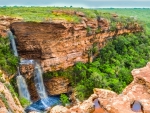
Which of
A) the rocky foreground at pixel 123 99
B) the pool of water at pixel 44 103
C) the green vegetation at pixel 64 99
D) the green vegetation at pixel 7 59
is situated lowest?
the pool of water at pixel 44 103

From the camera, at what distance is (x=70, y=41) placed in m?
39.5

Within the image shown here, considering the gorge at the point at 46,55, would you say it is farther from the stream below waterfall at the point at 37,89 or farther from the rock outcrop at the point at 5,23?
the rock outcrop at the point at 5,23

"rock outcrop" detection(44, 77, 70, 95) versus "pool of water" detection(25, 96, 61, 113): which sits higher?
"rock outcrop" detection(44, 77, 70, 95)

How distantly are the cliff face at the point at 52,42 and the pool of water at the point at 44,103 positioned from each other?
11.7 ft

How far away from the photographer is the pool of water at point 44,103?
3469cm

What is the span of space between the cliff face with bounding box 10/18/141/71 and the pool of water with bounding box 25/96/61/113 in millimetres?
3575

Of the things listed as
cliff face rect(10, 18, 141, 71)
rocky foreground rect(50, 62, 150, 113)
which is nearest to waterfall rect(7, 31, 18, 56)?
cliff face rect(10, 18, 141, 71)

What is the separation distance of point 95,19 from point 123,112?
102 feet

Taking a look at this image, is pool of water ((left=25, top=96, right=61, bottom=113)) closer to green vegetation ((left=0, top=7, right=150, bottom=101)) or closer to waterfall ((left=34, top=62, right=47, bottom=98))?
waterfall ((left=34, top=62, right=47, bottom=98))

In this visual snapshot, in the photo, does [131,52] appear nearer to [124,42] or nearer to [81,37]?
[124,42]

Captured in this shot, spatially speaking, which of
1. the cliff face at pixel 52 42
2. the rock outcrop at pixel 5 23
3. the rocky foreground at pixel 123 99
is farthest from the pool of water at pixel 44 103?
the rocky foreground at pixel 123 99

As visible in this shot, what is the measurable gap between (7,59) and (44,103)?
654cm

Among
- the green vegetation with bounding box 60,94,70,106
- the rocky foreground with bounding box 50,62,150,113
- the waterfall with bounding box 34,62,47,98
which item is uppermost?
the rocky foreground with bounding box 50,62,150,113

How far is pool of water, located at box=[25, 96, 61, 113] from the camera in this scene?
34.7m
